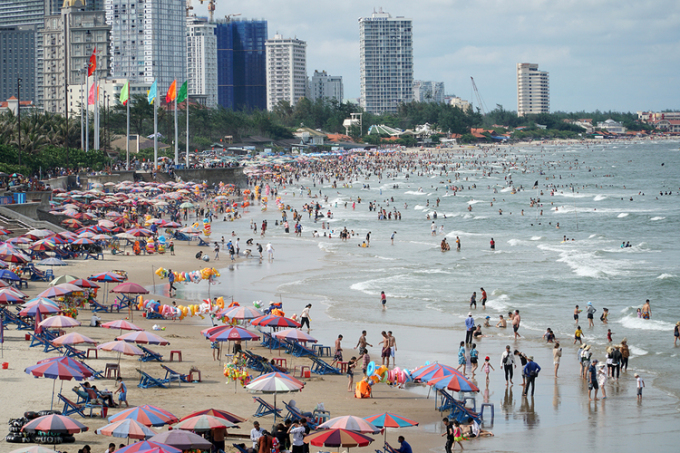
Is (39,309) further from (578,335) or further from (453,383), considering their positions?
(578,335)

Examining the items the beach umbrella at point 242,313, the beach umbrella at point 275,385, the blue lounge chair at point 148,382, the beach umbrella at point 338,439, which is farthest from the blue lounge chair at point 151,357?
the beach umbrella at point 338,439

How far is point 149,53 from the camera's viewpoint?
16050 centimetres

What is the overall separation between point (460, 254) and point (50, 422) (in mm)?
29354

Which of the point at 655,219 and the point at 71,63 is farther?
the point at 71,63

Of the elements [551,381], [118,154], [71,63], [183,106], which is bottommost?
[551,381]

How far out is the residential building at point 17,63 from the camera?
175250mm

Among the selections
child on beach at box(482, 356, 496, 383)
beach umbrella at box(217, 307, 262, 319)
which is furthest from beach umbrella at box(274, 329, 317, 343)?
child on beach at box(482, 356, 496, 383)

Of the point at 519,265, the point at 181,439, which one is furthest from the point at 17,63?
the point at 181,439

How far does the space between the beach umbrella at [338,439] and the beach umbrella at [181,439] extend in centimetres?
151

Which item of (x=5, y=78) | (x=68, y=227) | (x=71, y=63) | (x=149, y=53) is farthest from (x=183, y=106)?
(x=68, y=227)

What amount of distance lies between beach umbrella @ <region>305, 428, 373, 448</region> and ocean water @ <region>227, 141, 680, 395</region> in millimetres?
8653

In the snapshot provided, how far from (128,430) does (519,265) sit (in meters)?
26.2

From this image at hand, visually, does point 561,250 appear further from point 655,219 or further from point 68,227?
point 68,227

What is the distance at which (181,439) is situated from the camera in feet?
30.9
